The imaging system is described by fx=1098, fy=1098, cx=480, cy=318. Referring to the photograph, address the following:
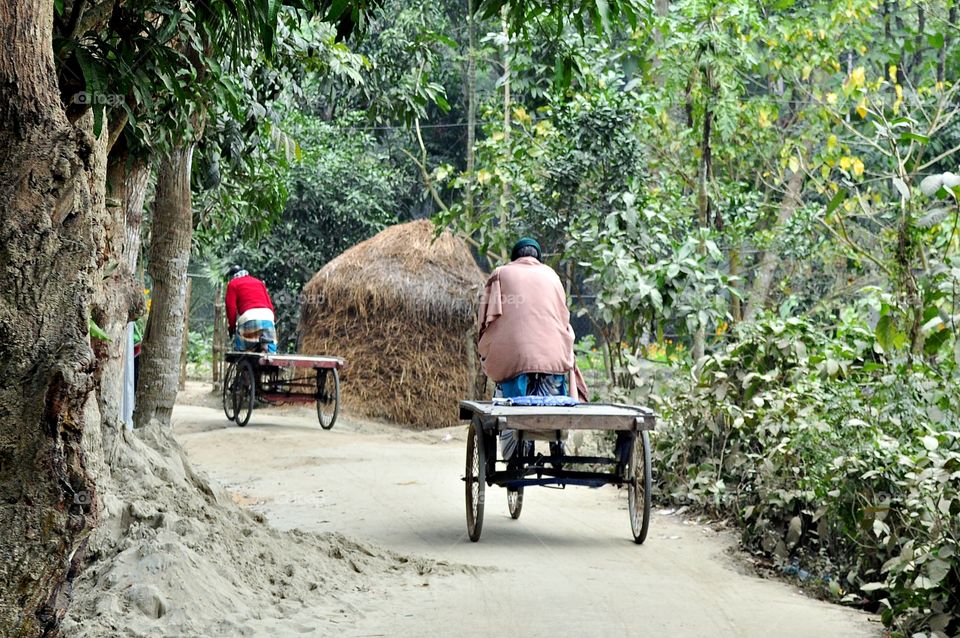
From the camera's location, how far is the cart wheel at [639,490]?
738 centimetres

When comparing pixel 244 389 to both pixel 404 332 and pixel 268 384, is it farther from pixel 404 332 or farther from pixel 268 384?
pixel 404 332

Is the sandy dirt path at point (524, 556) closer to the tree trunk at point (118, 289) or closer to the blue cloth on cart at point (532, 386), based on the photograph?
the blue cloth on cart at point (532, 386)

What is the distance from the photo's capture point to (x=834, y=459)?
268 inches

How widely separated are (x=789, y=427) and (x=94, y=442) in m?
4.79

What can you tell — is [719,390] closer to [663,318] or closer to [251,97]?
[663,318]

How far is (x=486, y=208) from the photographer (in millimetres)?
17219

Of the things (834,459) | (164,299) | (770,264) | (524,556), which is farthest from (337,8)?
(770,264)

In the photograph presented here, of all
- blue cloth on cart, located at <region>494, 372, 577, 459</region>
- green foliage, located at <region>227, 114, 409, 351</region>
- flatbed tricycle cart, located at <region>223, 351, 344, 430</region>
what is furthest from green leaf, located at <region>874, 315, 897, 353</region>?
green foliage, located at <region>227, 114, 409, 351</region>

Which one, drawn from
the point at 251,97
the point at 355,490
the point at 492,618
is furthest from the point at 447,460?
the point at 492,618

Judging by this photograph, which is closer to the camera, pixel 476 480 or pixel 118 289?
pixel 118 289

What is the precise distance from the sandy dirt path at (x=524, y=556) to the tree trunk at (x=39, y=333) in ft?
7.58

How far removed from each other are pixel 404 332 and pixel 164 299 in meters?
9.86

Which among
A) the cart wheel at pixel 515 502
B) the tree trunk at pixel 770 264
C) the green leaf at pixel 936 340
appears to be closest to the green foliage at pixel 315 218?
the tree trunk at pixel 770 264

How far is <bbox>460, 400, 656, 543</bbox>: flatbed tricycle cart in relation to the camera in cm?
712
